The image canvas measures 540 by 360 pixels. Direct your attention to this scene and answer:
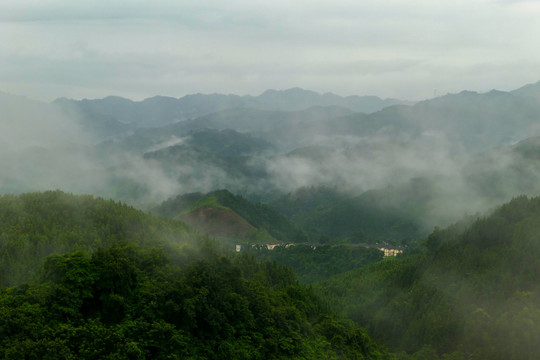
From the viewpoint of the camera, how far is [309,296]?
9288 centimetres

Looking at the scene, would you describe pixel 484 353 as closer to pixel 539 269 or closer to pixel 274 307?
pixel 539 269

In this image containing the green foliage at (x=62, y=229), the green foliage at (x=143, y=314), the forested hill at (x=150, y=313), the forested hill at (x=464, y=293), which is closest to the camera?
the green foliage at (x=143, y=314)

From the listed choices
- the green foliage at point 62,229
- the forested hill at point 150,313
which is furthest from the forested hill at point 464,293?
the green foliage at point 62,229

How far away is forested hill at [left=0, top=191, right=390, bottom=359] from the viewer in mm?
45375

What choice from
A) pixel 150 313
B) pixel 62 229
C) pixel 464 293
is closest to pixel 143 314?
pixel 150 313

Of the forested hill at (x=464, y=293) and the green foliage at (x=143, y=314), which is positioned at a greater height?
the green foliage at (x=143, y=314)

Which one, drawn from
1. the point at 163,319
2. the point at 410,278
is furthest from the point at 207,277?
the point at 410,278

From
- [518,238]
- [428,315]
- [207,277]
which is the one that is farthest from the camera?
[518,238]

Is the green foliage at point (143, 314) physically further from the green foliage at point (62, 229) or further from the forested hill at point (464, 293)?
the forested hill at point (464, 293)

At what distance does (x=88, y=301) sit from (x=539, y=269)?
295 ft

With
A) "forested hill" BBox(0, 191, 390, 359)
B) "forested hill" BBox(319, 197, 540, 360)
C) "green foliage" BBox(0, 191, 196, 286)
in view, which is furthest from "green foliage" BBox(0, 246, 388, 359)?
"forested hill" BBox(319, 197, 540, 360)

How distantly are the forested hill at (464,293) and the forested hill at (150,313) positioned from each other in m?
18.9

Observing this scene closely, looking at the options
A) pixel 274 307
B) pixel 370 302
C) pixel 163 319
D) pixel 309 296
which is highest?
pixel 163 319

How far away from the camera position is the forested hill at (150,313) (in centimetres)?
4538
